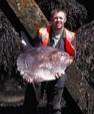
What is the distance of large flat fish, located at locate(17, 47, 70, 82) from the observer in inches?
186

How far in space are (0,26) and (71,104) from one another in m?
1.39

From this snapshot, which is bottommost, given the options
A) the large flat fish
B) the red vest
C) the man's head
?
the large flat fish

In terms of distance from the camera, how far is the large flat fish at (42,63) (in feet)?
15.5

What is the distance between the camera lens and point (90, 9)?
6.34m

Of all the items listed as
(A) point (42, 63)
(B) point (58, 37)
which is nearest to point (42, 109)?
(A) point (42, 63)

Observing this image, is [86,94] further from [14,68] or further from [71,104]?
[14,68]

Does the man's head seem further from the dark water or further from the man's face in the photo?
the dark water

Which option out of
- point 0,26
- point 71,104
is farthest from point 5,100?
point 71,104

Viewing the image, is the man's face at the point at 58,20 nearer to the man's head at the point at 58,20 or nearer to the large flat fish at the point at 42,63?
the man's head at the point at 58,20

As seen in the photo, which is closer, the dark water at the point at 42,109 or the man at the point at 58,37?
the man at the point at 58,37

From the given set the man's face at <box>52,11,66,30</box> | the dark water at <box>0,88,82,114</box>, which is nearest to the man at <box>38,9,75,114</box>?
the man's face at <box>52,11,66,30</box>

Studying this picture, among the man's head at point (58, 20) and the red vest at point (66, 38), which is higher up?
the man's head at point (58, 20)

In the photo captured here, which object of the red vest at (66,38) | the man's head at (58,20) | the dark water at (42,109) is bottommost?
the dark water at (42,109)

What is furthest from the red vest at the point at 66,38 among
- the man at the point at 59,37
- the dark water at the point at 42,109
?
the dark water at the point at 42,109
